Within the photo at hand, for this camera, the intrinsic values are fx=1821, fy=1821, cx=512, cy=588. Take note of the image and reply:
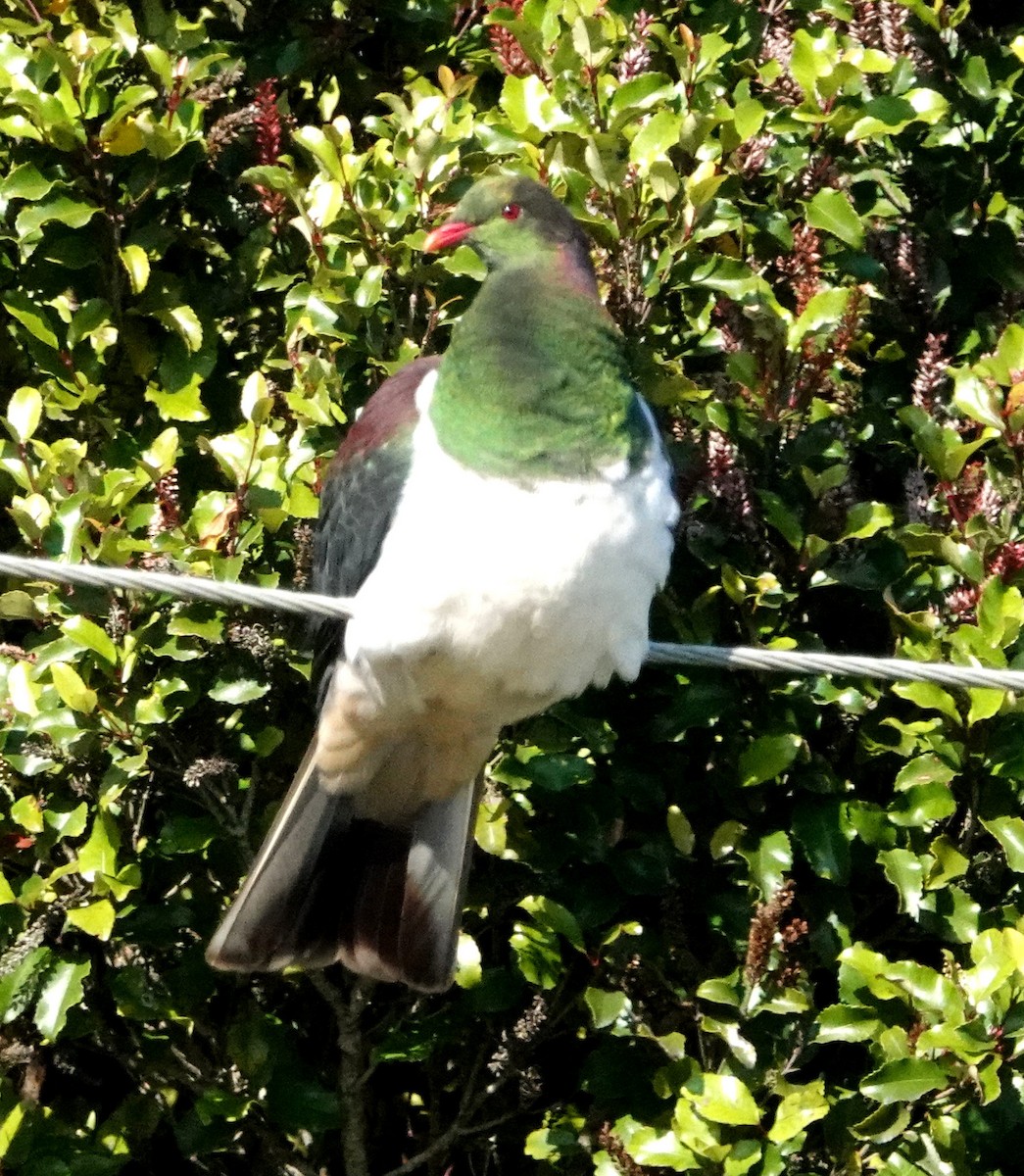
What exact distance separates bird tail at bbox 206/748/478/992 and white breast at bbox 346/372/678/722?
0.35 m

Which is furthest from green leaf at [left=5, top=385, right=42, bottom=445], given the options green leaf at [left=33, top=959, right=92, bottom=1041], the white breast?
green leaf at [left=33, top=959, right=92, bottom=1041]

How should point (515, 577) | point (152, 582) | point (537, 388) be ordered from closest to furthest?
point (152, 582) < point (515, 577) < point (537, 388)

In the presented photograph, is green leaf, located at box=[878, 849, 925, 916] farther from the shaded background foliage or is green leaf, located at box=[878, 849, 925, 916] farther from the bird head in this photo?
the bird head

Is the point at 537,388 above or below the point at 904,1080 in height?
above

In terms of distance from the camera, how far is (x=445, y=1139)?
125 inches

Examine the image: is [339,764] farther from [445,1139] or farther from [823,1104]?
[823,1104]

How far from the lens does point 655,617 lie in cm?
301

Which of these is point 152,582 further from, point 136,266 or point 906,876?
point 906,876

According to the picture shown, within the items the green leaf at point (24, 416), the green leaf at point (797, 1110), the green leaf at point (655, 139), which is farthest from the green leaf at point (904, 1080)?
the green leaf at point (24, 416)

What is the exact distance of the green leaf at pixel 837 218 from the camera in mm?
3021

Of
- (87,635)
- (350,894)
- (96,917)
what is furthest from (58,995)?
(87,635)

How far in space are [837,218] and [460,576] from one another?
973 millimetres

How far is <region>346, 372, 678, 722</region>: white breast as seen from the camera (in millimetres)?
2562

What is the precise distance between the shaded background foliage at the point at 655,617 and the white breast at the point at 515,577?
2.1 inches
